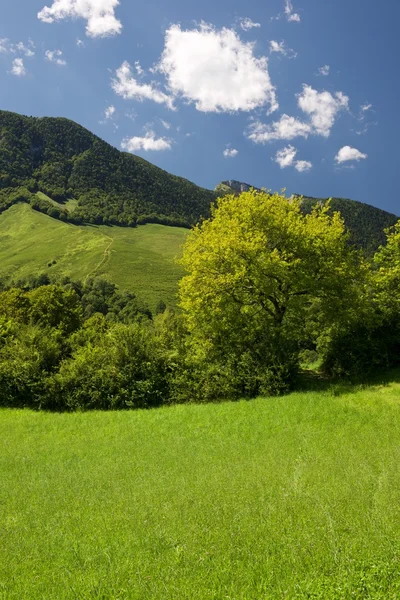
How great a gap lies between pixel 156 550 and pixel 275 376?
15180mm

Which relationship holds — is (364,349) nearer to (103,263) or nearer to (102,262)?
(103,263)

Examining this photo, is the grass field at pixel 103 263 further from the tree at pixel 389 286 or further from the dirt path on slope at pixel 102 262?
the tree at pixel 389 286

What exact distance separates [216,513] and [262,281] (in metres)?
16.2

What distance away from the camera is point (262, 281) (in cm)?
2288

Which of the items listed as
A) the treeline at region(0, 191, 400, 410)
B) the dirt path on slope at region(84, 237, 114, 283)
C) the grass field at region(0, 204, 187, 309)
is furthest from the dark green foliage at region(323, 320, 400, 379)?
the dirt path on slope at region(84, 237, 114, 283)

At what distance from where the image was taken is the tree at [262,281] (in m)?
22.8

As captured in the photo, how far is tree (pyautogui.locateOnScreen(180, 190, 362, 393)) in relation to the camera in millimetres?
22750

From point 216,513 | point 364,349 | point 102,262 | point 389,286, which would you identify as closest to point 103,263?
point 102,262

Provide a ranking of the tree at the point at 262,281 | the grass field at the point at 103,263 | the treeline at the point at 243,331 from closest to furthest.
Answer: the treeline at the point at 243,331, the tree at the point at 262,281, the grass field at the point at 103,263

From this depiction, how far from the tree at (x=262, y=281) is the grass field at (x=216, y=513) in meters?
6.50

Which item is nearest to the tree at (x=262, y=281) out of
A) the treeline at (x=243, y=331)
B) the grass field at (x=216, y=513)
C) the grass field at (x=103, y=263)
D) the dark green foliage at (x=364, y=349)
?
the treeline at (x=243, y=331)

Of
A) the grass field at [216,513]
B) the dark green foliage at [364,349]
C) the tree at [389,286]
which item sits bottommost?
the grass field at [216,513]

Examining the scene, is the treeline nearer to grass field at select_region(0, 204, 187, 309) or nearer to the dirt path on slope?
grass field at select_region(0, 204, 187, 309)

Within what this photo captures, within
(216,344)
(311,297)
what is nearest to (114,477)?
(216,344)
